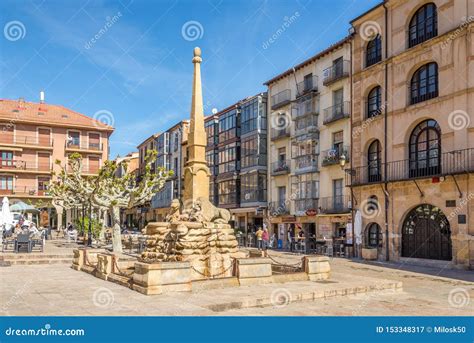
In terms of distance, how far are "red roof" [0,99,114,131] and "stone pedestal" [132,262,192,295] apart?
50006 mm

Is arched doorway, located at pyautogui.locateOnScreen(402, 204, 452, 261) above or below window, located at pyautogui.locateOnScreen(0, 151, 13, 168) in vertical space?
below

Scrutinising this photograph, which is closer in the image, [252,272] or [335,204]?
[252,272]

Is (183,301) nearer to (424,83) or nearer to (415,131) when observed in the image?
(415,131)

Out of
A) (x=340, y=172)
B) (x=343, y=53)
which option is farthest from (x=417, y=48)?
(x=340, y=172)

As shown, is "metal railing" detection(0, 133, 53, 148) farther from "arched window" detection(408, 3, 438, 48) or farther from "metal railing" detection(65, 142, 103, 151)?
"arched window" detection(408, 3, 438, 48)

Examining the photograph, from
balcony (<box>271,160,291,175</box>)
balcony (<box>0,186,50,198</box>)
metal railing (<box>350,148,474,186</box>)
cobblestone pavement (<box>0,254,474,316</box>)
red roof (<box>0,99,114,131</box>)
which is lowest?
cobblestone pavement (<box>0,254,474,316</box>)

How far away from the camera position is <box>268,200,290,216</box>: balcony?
35781 mm

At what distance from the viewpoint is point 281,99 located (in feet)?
120

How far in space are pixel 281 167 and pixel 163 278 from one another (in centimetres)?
2595

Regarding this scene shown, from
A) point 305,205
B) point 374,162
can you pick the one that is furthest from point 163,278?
point 305,205

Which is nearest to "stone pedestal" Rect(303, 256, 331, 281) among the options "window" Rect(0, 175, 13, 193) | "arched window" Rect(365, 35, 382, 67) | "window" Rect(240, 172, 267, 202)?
"arched window" Rect(365, 35, 382, 67)

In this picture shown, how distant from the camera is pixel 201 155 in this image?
52.7 feet

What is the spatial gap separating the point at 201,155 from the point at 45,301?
7.22 meters

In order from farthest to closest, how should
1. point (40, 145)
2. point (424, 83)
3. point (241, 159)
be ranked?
point (40, 145)
point (241, 159)
point (424, 83)
